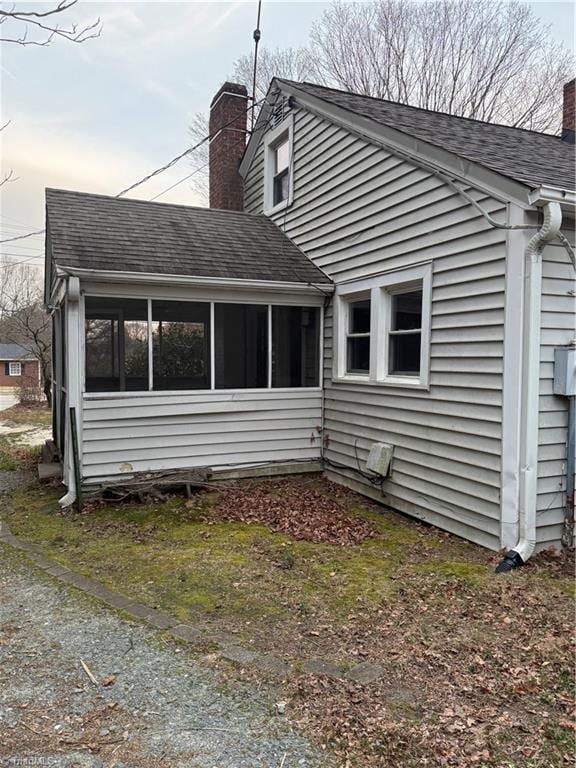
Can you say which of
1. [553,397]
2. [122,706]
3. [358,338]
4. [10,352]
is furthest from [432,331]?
[10,352]

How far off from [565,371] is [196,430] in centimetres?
452

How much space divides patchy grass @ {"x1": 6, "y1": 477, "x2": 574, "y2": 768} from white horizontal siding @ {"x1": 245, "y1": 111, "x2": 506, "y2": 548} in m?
0.58

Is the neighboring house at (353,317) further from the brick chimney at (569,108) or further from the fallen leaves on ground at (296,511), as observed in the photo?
the brick chimney at (569,108)

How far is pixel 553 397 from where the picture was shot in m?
4.65

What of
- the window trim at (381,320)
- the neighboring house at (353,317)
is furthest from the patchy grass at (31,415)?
the window trim at (381,320)

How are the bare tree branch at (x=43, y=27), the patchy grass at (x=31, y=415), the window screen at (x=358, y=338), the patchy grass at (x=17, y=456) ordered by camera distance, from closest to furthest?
the bare tree branch at (x=43, y=27), the window screen at (x=358, y=338), the patchy grass at (x=17, y=456), the patchy grass at (x=31, y=415)

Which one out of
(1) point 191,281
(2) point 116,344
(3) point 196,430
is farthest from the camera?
(2) point 116,344

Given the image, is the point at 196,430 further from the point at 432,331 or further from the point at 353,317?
the point at 432,331

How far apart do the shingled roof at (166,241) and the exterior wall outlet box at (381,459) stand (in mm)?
2613

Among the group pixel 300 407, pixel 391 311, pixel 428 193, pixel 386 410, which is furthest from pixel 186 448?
pixel 428 193

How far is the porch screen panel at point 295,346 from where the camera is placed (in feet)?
25.6

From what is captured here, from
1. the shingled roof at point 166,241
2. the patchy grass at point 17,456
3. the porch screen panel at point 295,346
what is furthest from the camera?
the patchy grass at point 17,456

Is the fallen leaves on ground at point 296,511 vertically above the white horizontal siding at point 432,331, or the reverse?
the white horizontal siding at point 432,331

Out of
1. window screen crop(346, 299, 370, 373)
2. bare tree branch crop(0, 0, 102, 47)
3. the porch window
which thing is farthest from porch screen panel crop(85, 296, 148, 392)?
bare tree branch crop(0, 0, 102, 47)
